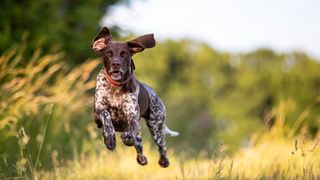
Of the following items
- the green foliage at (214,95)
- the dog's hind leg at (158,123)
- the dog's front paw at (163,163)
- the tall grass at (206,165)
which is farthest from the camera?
the green foliage at (214,95)

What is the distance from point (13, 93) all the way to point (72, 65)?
5143 millimetres

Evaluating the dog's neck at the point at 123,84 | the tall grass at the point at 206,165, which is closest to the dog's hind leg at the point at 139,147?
the dog's neck at the point at 123,84

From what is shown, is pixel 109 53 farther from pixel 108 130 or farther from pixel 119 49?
pixel 108 130

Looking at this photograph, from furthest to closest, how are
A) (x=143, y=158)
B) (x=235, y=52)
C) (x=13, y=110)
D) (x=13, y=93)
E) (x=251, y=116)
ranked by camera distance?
(x=235, y=52)
(x=251, y=116)
(x=13, y=93)
(x=13, y=110)
(x=143, y=158)

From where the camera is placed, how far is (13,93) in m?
9.70

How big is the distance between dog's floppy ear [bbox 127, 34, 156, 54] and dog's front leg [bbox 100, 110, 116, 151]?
0.44 m

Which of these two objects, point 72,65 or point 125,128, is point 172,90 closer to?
point 72,65

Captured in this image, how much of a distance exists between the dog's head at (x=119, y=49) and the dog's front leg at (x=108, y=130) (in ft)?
0.87

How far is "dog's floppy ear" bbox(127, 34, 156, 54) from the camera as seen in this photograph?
12.8ft

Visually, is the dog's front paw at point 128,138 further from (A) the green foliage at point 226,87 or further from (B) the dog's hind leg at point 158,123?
(A) the green foliage at point 226,87

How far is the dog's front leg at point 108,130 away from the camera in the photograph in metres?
3.90

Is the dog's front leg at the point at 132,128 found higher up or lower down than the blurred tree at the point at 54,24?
lower down

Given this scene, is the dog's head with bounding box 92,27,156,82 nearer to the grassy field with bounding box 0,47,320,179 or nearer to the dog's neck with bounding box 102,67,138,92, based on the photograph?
the dog's neck with bounding box 102,67,138,92

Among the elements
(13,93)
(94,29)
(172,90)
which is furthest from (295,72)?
(13,93)
